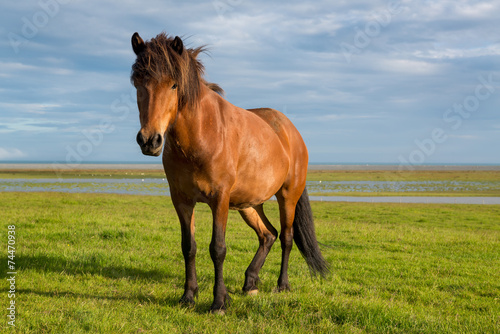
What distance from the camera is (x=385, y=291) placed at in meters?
5.62

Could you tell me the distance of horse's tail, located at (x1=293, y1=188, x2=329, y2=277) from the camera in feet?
21.1

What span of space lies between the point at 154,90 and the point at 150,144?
585 millimetres

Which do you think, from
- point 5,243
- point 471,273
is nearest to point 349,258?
point 471,273

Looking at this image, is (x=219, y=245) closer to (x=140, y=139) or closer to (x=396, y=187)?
(x=140, y=139)

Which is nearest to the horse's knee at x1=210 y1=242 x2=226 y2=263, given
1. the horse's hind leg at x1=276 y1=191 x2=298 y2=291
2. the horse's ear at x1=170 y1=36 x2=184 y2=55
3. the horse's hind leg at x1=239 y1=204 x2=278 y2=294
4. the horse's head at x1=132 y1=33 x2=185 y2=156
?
the horse's hind leg at x1=239 y1=204 x2=278 y2=294

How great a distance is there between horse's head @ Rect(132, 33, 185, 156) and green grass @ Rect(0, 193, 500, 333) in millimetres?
1938

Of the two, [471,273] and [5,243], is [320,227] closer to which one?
[471,273]

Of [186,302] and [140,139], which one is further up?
[140,139]

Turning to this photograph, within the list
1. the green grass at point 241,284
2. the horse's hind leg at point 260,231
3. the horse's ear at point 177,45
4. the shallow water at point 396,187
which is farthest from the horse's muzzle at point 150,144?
the shallow water at point 396,187

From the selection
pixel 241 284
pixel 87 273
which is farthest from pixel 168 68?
pixel 87 273

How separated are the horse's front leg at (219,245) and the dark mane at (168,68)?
1.21 m

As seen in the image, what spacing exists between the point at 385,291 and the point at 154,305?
10.9 ft

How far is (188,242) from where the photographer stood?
486 cm

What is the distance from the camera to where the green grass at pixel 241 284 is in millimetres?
4012
